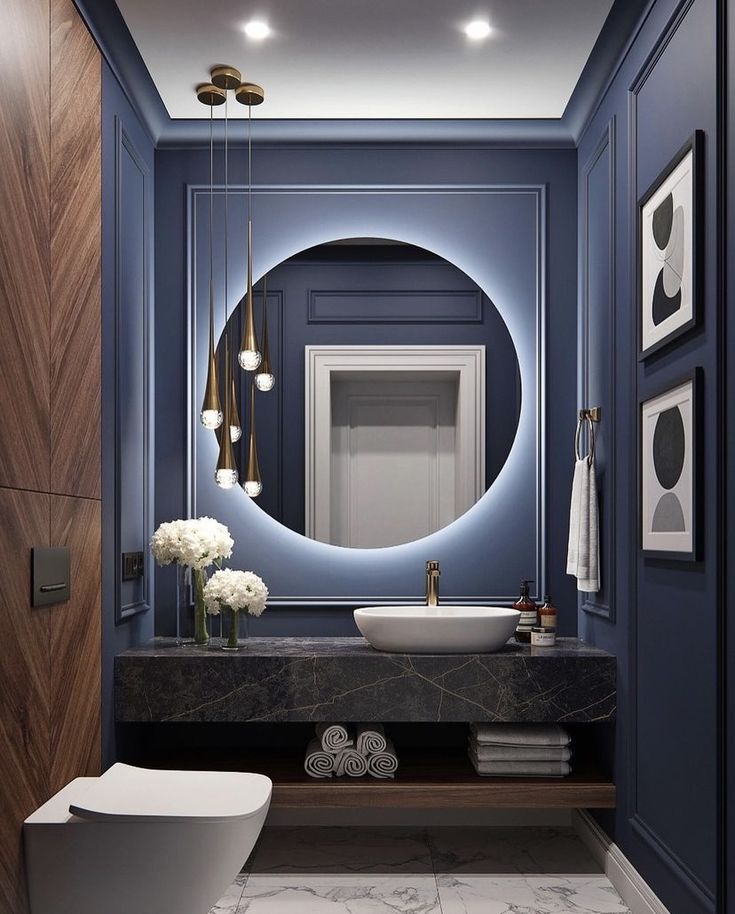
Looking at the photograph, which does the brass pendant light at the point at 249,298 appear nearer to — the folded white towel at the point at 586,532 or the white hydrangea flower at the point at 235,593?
the white hydrangea flower at the point at 235,593

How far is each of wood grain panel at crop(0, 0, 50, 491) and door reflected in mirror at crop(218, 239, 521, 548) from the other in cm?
120

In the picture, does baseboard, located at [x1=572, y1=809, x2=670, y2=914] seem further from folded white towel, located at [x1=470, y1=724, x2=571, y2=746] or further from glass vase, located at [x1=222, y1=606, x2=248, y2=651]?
glass vase, located at [x1=222, y1=606, x2=248, y2=651]

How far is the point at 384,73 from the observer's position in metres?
3.04

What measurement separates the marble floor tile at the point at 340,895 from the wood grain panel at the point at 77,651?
60cm

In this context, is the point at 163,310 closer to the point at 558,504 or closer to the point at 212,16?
the point at 212,16

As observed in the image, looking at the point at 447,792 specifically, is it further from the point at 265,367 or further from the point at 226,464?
the point at 265,367

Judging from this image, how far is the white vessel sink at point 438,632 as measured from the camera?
2.82 metres

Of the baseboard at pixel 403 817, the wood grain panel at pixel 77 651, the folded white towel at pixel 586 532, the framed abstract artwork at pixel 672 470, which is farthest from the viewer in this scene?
the baseboard at pixel 403 817

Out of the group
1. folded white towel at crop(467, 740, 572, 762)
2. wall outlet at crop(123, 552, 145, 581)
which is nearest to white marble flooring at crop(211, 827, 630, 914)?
folded white towel at crop(467, 740, 572, 762)

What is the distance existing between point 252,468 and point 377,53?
141cm

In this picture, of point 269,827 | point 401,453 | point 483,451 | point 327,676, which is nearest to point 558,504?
point 483,451

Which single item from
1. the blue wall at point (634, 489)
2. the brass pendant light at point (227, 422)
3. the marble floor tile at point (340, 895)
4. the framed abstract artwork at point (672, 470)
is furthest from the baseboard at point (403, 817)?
the framed abstract artwork at point (672, 470)

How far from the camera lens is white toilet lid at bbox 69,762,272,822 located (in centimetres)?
204

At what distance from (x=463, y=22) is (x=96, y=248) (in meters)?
1.25
